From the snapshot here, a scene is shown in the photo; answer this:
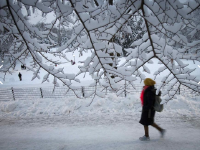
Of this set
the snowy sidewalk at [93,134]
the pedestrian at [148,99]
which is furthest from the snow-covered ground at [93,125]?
the pedestrian at [148,99]

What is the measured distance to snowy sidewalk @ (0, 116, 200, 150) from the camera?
3240 millimetres

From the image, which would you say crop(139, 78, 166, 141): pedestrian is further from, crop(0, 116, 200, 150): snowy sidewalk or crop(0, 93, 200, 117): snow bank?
crop(0, 93, 200, 117): snow bank

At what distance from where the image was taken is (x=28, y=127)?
15.3ft

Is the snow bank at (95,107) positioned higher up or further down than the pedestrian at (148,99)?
Result: further down

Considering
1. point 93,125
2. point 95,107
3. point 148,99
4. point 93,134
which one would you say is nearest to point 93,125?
point 93,125

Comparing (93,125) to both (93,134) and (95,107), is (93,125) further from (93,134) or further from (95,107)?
(95,107)

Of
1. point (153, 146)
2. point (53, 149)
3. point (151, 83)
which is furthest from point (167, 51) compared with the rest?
point (53, 149)

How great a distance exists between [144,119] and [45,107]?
516 cm

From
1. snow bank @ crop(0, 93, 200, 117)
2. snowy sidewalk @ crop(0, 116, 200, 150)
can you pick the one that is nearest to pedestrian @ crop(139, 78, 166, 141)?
snowy sidewalk @ crop(0, 116, 200, 150)

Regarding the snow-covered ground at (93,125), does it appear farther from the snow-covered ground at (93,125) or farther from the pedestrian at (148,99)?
the pedestrian at (148,99)

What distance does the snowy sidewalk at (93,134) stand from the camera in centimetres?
324

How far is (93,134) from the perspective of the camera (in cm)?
387

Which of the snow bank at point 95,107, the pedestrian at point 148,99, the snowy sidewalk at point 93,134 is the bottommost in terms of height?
the snowy sidewalk at point 93,134

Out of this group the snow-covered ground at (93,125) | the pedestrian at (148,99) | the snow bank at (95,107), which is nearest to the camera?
the pedestrian at (148,99)
